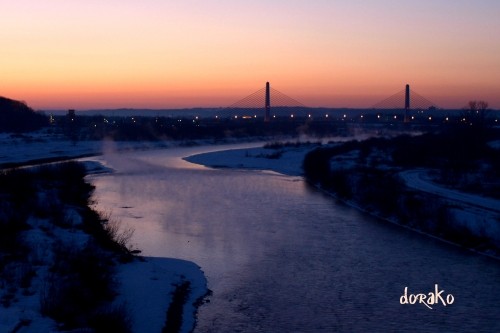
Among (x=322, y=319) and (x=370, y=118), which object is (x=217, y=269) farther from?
(x=370, y=118)

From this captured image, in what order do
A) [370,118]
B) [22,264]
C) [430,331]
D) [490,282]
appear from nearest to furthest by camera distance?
[430,331] < [22,264] < [490,282] < [370,118]

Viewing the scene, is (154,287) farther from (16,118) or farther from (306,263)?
(16,118)

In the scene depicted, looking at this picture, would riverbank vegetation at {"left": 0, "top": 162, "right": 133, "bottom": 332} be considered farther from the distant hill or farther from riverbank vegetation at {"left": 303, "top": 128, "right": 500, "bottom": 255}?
the distant hill

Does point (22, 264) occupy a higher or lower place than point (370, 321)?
higher

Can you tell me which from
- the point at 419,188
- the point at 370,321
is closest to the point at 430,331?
the point at 370,321

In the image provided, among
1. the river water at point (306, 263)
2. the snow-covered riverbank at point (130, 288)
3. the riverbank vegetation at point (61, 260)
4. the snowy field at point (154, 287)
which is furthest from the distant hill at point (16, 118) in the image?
the snow-covered riverbank at point (130, 288)

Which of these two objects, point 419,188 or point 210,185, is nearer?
point 419,188
